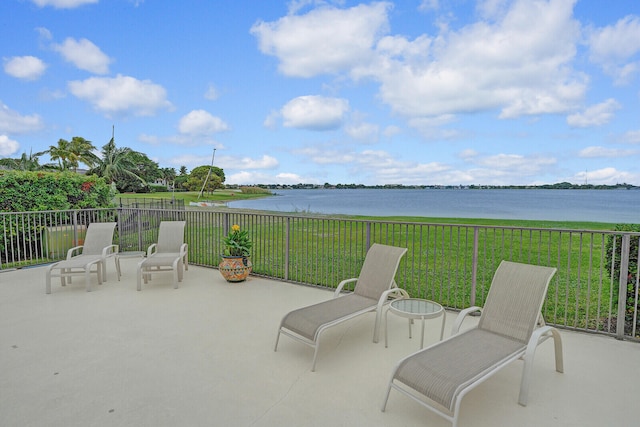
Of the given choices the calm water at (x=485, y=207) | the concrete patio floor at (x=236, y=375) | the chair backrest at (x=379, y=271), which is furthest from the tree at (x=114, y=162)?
the chair backrest at (x=379, y=271)

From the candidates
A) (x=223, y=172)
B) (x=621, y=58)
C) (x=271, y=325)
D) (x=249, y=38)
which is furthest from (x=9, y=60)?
(x=223, y=172)

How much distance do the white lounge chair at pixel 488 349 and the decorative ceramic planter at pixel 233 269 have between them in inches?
141

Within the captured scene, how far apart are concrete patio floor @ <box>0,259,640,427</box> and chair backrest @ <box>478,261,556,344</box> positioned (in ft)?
1.31

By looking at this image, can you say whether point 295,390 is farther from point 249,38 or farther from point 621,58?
point 621,58

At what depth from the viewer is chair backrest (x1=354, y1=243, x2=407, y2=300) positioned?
152 inches

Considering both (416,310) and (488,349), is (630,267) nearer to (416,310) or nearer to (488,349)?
(488,349)

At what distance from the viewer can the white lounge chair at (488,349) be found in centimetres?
217

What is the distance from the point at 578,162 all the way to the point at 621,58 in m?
18.5

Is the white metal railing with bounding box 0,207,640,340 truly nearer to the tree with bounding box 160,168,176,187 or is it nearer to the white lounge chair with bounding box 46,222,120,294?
the white lounge chair with bounding box 46,222,120,294

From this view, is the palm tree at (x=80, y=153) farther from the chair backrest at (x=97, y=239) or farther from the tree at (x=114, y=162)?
the chair backrest at (x=97, y=239)

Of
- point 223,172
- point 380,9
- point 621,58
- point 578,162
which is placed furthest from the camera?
point 223,172

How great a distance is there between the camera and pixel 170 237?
626cm

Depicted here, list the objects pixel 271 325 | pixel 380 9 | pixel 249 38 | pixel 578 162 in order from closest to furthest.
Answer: pixel 271 325, pixel 380 9, pixel 249 38, pixel 578 162

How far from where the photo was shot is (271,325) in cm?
398
